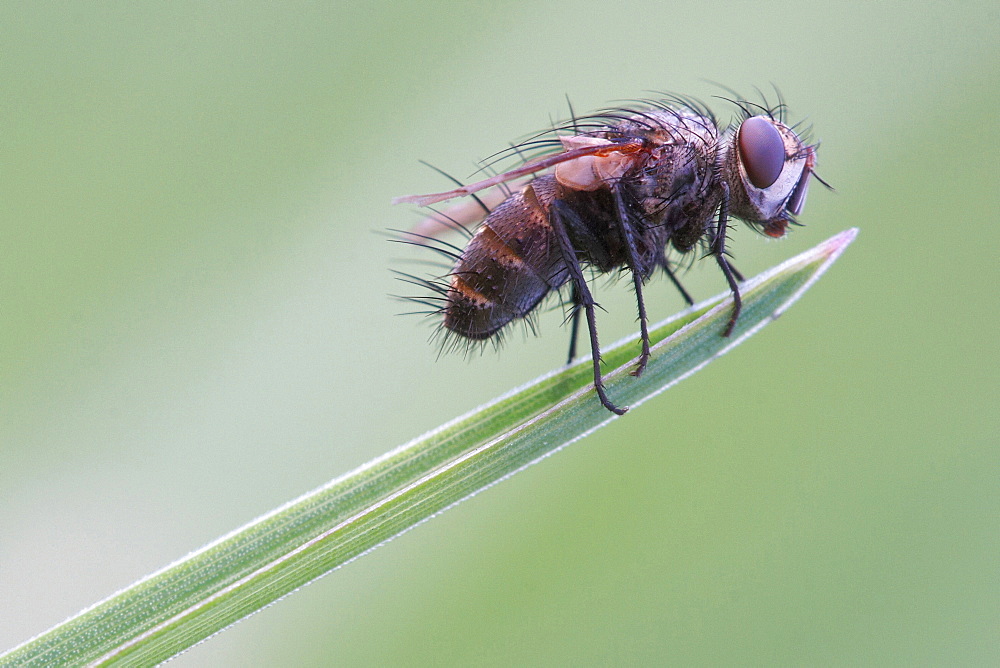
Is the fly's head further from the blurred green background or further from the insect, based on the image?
the blurred green background

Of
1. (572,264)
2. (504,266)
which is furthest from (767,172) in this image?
(504,266)

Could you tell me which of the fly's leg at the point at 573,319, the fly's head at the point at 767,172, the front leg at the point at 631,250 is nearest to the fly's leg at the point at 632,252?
the front leg at the point at 631,250

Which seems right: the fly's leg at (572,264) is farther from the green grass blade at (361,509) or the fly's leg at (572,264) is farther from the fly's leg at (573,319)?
the green grass blade at (361,509)

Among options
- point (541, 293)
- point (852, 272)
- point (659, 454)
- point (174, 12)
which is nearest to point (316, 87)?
point (174, 12)

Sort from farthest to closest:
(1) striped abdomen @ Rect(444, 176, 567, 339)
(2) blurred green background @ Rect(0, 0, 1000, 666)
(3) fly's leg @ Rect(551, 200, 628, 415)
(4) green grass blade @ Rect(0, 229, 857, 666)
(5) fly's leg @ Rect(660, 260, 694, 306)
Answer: (5) fly's leg @ Rect(660, 260, 694, 306)
(1) striped abdomen @ Rect(444, 176, 567, 339)
(3) fly's leg @ Rect(551, 200, 628, 415)
(2) blurred green background @ Rect(0, 0, 1000, 666)
(4) green grass blade @ Rect(0, 229, 857, 666)

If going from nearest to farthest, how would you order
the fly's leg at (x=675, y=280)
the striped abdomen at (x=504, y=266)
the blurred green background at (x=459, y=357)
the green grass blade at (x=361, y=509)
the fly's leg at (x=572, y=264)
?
the green grass blade at (x=361, y=509)
the blurred green background at (x=459, y=357)
the fly's leg at (x=572, y=264)
the striped abdomen at (x=504, y=266)
the fly's leg at (x=675, y=280)

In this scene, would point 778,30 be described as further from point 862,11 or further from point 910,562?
point 910,562

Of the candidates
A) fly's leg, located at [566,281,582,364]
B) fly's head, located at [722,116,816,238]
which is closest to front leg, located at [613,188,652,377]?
fly's leg, located at [566,281,582,364]

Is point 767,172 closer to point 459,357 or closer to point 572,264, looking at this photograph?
point 572,264
